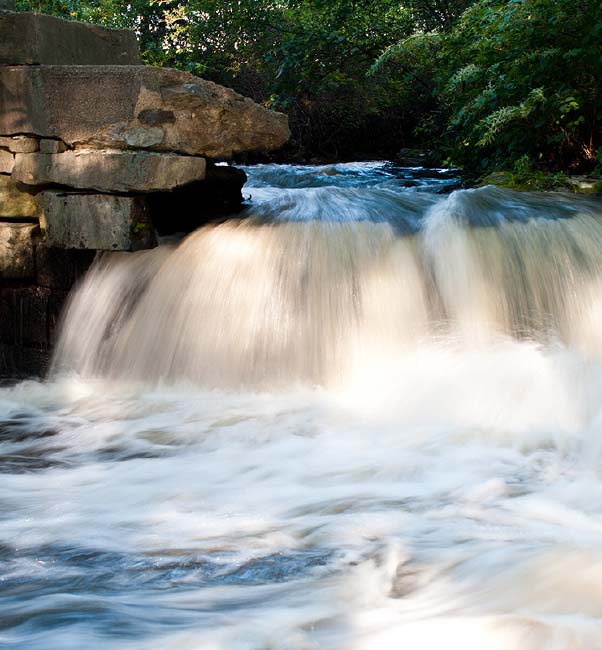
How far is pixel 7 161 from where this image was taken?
205 inches

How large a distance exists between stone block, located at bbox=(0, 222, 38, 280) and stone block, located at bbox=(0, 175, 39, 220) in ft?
0.24

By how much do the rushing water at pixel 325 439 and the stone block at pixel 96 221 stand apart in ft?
0.57

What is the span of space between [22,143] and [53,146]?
0.22 m

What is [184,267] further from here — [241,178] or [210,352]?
[241,178]

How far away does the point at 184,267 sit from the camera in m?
5.02

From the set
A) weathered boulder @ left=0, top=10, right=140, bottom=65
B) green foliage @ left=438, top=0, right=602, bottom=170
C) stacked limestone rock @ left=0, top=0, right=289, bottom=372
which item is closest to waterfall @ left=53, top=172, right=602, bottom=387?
stacked limestone rock @ left=0, top=0, right=289, bottom=372

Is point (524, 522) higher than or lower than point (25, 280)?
lower

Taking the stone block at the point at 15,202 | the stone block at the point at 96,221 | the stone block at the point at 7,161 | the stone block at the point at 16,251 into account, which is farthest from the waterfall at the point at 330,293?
the stone block at the point at 7,161

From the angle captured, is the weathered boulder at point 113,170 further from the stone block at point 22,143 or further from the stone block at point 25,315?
the stone block at point 25,315

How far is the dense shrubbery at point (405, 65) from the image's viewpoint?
6.78 m

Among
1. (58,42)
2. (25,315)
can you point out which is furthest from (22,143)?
(25,315)

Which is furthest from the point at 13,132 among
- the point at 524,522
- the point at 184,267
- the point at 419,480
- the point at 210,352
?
the point at 524,522

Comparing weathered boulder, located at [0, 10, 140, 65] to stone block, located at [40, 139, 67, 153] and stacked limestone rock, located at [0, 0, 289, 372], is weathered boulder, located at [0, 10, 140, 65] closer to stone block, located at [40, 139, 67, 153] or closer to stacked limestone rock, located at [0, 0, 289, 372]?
stacked limestone rock, located at [0, 0, 289, 372]

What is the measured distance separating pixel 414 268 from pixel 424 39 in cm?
489
